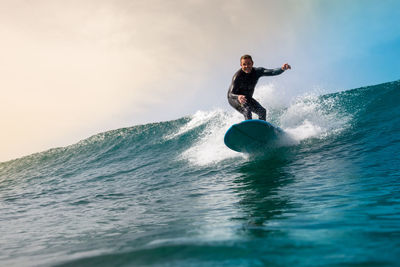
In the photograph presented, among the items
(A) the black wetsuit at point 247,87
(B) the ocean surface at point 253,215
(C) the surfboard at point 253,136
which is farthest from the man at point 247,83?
(B) the ocean surface at point 253,215

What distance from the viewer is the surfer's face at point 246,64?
25.3ft

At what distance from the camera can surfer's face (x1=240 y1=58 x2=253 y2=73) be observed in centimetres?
771

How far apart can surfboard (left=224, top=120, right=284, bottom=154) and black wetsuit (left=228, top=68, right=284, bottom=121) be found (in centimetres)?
46

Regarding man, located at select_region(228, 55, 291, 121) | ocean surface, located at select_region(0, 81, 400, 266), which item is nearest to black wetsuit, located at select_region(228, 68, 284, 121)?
man, located at select_region(228, 55, 291, 121)

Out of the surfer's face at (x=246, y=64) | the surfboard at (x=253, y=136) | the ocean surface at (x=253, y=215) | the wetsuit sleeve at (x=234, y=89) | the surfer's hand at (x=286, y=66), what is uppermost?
the surfer's face at (x=246, y=64)

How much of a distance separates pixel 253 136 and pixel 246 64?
1974 mm

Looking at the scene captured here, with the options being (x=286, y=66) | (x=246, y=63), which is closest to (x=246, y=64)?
(x=246, y=63)

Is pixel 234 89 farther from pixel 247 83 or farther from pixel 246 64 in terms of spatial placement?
pixel 246 64

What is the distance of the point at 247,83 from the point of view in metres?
7.99

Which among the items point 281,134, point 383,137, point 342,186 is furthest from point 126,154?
point 342,186

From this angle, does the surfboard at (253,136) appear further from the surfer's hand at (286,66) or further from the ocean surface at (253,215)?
the surfer's hand at (286,66)

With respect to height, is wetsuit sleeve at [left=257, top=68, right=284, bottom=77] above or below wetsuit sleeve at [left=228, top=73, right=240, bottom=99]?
above

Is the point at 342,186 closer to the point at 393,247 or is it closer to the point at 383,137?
the point at 393,247

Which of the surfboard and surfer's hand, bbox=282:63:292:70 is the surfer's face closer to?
surfer's hand, bbox=282:63:292:70
